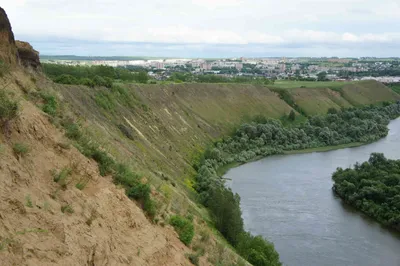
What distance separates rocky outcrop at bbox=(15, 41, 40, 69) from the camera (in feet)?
53.9

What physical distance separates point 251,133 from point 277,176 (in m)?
15.2

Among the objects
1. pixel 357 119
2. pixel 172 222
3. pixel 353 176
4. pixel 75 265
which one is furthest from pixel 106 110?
pixel 357 119

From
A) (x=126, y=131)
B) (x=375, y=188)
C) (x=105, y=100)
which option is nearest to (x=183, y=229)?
(x=126, y=131)

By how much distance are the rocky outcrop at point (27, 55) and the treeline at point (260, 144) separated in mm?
12097

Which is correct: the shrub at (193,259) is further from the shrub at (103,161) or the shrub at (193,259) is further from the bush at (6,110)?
the bush at (6,110)

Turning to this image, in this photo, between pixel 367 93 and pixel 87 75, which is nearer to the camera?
pixel 87 75

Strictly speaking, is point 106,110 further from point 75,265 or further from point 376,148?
point 376,148

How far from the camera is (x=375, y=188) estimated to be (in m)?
34.3

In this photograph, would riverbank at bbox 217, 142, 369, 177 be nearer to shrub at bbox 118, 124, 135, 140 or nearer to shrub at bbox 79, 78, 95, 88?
shrub at bbox 118, 124, 135, 140

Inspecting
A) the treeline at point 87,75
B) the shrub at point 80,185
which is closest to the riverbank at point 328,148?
the treeline at point 87,75

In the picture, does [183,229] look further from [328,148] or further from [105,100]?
[328,148]

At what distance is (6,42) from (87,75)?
39.1 m

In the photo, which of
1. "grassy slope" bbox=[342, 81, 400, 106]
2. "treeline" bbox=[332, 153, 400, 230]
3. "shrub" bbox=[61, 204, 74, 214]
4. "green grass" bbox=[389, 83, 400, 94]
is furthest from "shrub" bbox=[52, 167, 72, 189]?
"green grass" bbox=[389, 83, 400, 94]

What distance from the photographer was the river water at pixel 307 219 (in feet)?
82.6
